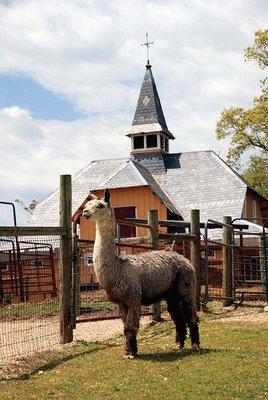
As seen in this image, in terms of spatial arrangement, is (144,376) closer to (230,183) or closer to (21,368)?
(21,368)

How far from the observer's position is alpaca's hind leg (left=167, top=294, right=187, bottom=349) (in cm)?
983

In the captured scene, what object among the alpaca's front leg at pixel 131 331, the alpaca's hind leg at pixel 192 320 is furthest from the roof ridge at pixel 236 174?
the alpaca's front leg at pixel 131 331

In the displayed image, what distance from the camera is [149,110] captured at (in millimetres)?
40125

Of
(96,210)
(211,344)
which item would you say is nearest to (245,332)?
(211,344)

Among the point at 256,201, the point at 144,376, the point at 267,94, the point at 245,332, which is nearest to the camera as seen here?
the point at 144,376

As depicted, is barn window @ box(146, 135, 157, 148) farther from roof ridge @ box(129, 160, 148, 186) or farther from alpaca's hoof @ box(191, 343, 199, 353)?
alpaca's hoof @ box(191, 343, 199, 353)

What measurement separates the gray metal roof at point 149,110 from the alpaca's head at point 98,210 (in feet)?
97.3

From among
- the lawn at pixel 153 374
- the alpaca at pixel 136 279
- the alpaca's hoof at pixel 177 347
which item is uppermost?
the alpaca at pixel 136 279

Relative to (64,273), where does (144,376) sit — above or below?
below

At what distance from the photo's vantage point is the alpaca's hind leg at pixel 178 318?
9.83m

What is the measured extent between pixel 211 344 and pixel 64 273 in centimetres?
274

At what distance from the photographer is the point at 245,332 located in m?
11.7

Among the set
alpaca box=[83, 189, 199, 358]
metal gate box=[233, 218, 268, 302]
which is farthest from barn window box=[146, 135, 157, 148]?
alpaca box=[83, 189, 199, 358]

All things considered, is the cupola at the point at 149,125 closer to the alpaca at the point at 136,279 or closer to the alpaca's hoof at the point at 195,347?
the alpaca at the point at 136,279
